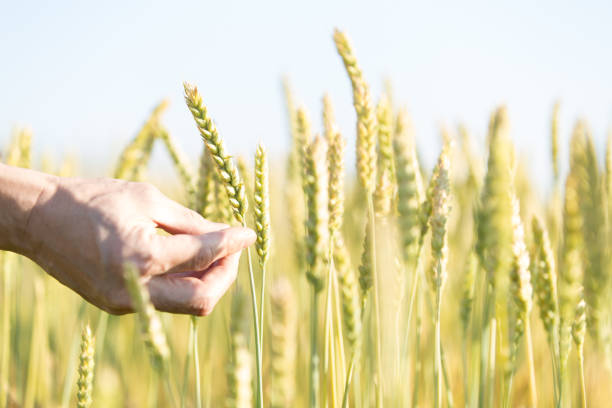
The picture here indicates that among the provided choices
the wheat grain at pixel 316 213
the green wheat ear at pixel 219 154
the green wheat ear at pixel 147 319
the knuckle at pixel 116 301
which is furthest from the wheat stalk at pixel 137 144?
the green wheat ear at pixel 147 319

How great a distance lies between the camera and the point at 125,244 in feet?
2.53

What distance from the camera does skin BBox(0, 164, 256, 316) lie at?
30.6 inches

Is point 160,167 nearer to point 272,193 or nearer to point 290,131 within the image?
point 272,193

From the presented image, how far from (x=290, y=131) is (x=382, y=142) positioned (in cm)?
62

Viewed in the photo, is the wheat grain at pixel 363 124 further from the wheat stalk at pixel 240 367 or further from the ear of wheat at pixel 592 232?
the wheat stalk at pixel 240 367

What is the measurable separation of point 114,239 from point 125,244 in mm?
22

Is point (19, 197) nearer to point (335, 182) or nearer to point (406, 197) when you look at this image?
point (335, 182)

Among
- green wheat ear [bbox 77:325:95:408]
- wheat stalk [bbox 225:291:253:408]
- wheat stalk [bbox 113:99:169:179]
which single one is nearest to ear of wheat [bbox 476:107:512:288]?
wheat stalk [bbox 225:291:253:408]

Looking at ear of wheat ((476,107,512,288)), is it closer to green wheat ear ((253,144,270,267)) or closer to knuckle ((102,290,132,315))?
green wheat ear ((253,144,270,267))

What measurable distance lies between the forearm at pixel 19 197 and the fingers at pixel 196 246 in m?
0.27

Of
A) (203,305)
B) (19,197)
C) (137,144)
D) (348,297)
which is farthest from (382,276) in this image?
(137,144)

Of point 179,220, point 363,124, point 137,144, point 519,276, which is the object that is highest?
point 137,144

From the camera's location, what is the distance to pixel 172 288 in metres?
0.81

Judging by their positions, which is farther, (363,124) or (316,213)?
(363,124)
